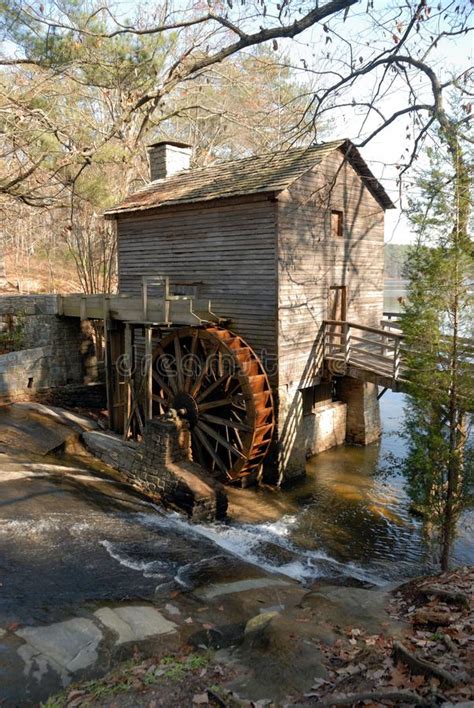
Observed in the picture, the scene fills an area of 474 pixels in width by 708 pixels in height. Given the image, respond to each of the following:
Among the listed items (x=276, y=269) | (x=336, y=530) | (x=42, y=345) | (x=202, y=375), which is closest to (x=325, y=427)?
(x=202, y=375)

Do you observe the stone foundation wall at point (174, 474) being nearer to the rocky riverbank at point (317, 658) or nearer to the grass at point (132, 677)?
the rocky riverbank at point (317, 658)

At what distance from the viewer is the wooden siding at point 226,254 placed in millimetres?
11562

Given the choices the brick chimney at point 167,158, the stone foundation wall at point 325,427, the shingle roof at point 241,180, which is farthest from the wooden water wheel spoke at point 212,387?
the brick chimney at point 167,158

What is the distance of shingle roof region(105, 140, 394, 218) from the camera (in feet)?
38.1

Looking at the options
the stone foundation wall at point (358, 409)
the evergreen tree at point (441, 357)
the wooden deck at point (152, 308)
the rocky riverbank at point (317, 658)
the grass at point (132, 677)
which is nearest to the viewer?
the rocky riverbank at point (317, 658)

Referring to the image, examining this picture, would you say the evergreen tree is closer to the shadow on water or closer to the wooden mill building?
the shadow on water

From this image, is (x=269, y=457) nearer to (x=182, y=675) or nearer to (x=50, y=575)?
(x=50, y=575)

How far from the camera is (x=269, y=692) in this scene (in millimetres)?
3982

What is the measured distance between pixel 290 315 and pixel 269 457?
10.5 feet

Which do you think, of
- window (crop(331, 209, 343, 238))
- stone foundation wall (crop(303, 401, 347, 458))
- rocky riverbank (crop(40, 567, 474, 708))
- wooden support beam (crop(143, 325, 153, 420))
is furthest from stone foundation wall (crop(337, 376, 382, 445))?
rocky riverbank (crop(40, 567, 474, 708))

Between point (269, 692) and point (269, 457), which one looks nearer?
point (269, 692)

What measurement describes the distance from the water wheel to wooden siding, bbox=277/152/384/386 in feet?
3.29

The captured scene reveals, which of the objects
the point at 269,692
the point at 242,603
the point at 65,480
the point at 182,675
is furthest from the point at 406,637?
the point at 65,480

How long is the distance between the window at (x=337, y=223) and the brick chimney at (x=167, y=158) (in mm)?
5088
